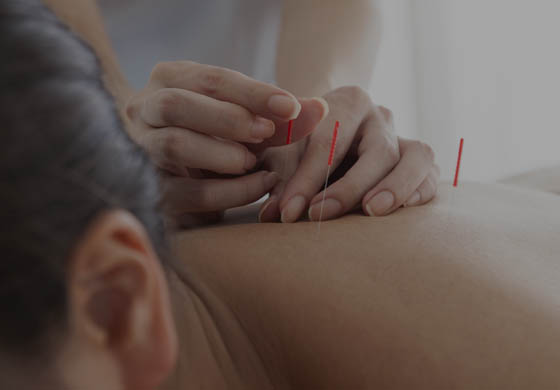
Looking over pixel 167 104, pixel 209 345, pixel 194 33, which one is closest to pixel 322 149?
pixel 167 104

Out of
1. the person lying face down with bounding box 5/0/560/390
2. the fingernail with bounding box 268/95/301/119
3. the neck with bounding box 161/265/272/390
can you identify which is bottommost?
the neck with bounding box 161/265/272/390

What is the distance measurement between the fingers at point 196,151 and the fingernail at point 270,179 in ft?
0.16

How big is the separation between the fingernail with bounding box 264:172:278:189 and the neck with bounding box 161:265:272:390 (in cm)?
22

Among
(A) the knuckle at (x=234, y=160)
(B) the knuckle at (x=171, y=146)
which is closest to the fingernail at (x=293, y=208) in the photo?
(A) the knuckle at (x=234, y=160)

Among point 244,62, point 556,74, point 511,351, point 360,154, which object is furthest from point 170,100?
point 556,74

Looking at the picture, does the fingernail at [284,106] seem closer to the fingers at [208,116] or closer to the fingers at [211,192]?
the fingers at [208,116]

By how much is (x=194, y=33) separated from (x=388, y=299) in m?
1.34

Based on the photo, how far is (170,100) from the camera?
866mm

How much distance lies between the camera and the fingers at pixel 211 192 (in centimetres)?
91

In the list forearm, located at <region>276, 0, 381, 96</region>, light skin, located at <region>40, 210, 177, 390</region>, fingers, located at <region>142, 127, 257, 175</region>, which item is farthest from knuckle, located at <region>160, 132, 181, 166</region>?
forearm, located at <region>276, 0, 381, 96</region>

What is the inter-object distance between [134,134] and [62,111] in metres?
0.54

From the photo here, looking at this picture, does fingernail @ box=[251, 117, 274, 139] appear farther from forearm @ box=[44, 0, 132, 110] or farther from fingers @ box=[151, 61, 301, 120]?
forearm @ box=[44, 0, 132, 110]

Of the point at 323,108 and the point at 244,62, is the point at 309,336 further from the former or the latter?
the point at 244,62

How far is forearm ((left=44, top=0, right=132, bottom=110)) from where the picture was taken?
114 centimetres
